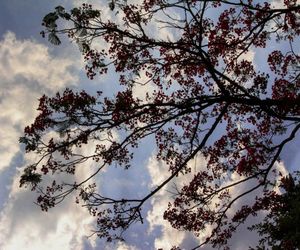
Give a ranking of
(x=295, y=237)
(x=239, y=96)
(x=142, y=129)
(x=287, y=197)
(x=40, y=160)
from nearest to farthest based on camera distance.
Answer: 1. (x=239, y=96)
2. (x=142, y=129)
3. (x=40, y=160)
4. (x=295, y=237)
5. (x=287, y=197)

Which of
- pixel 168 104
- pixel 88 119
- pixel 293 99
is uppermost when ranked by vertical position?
pixel 88 119

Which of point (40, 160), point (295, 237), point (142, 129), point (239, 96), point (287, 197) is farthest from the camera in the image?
point (287, 197)

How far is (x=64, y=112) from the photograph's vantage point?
11695mm

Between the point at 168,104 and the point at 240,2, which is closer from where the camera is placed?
the point at 168,104

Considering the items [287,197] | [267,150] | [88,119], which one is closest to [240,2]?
[267,150]

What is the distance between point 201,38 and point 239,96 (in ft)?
5.94

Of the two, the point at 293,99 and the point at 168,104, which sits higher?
the point at 168,104

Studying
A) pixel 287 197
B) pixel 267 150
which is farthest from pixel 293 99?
pixel 287 197

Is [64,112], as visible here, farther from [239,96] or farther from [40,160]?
[239,96]

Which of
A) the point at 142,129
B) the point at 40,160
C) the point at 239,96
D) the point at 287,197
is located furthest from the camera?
the point at 287,197

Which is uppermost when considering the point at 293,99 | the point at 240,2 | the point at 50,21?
the point at 50,21

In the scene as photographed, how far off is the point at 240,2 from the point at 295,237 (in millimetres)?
15064

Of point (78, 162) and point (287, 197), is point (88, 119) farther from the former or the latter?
point (287, 197)

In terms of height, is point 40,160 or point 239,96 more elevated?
point 40,160
